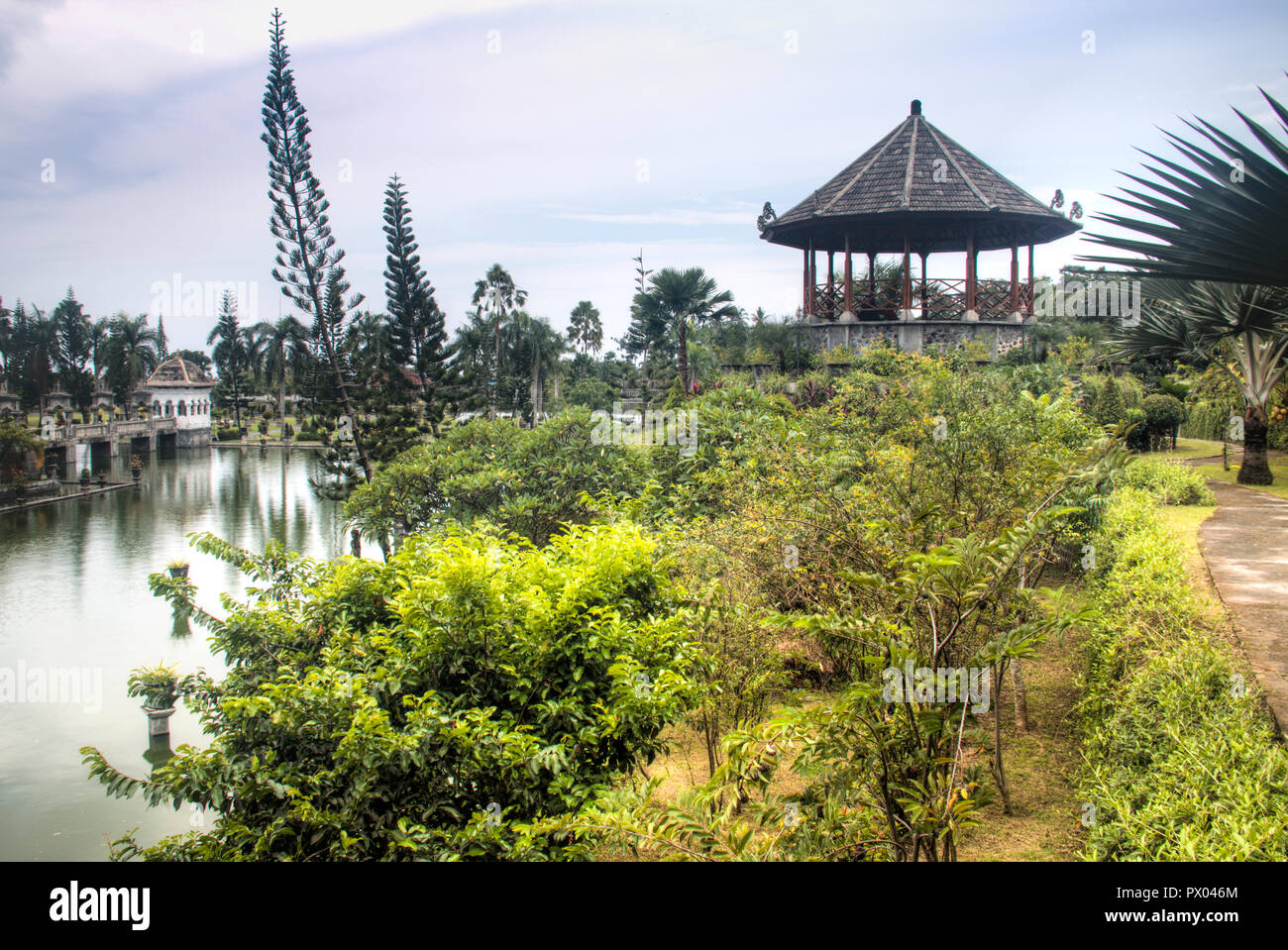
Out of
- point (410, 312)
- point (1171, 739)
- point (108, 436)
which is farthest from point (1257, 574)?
point (108, 436)

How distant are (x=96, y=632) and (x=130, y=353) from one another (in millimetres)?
58818

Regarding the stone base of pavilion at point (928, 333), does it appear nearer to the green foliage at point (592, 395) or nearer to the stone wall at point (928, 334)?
the stone wall at point (928, 334)

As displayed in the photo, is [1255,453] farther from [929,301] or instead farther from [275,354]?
[275,354]

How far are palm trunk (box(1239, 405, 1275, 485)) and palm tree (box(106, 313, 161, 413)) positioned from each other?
208 ft

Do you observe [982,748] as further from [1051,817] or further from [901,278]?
[901,278]

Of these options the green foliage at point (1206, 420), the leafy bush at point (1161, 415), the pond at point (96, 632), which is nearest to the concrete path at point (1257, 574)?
the pond at point (96, 632)

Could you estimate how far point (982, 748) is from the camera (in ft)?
19.2

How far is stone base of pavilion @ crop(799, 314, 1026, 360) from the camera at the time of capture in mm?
20250

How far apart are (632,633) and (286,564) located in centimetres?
344

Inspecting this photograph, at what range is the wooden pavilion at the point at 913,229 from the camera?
19.7m

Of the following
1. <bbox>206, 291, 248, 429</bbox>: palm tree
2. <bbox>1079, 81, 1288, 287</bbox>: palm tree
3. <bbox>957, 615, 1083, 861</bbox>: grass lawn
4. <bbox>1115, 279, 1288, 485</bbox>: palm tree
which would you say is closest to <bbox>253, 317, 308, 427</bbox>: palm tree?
<bbox>206, 291, 248, 429</bbox>: palm tree

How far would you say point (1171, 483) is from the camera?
37.9 ft

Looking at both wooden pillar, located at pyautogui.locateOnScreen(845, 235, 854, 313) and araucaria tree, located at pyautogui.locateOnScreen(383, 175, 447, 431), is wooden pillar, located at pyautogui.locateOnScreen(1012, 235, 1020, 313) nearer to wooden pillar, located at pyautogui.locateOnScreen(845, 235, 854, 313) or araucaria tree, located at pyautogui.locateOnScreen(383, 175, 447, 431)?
wooden pillar, located at pyautogui.locateOnScreen(845, 235, 854, 313)
